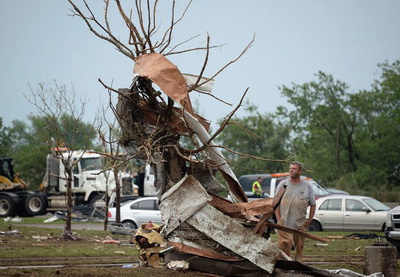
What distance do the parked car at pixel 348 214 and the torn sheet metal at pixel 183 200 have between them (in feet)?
57.1

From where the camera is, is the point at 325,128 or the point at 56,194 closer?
the point at 56,194

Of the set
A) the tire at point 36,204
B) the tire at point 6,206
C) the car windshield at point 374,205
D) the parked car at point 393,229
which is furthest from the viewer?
the tire at point 36,204

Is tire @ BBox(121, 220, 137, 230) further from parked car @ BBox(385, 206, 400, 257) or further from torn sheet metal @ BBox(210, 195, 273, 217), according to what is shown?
torn sheet metal @ BBox(210, 195, 273, 217)

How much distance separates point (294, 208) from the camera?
14.1 meters

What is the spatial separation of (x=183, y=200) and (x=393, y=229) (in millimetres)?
8864

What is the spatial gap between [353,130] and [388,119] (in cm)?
331

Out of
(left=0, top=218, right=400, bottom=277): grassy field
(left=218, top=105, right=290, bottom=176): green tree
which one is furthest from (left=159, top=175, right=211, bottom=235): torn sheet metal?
(left=218, top=105, right=290, bottom=176): green tree

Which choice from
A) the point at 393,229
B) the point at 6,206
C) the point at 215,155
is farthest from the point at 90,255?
the point at 6,206

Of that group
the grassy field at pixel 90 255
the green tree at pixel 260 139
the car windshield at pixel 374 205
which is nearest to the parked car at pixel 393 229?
the grassy field at pixel 90 255

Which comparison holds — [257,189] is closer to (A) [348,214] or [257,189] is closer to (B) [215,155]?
(A) [348,214]

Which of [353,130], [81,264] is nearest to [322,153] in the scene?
[353,130]

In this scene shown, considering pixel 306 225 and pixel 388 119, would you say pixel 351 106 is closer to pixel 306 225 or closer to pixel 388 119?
pixel 388 119

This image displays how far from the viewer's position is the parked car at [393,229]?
1911cm

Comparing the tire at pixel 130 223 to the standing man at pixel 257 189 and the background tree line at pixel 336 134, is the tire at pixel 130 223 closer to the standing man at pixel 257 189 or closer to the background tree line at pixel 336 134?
the standing man at pixel 257 189
